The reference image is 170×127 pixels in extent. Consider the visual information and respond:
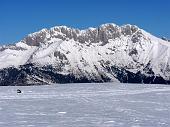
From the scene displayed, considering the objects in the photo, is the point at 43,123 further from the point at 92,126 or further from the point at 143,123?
the point at 143,123

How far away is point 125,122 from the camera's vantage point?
3919 centimetres

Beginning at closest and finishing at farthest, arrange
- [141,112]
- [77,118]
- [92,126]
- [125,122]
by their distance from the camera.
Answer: [92,126]
[125,122]
[77,118]
[141,112]

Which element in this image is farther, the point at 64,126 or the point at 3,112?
the point at 3,112

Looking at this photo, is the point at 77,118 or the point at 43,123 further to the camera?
the point at 77,118

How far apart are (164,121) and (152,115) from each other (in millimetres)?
4822

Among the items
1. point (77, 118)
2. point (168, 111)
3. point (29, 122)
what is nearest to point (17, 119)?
point (29, 122)

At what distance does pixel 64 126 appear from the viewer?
36.7 metres

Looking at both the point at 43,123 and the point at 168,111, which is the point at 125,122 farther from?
the point at 168,111

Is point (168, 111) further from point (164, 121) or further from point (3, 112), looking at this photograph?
point (3, 112)

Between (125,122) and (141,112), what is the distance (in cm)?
831

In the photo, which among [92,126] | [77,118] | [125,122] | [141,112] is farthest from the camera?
[141,112]

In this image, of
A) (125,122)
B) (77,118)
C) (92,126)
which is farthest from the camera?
(77,118)

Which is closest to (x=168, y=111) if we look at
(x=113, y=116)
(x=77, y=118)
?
(x=113, y=116)

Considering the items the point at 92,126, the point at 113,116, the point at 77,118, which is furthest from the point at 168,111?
the point at 92,126
